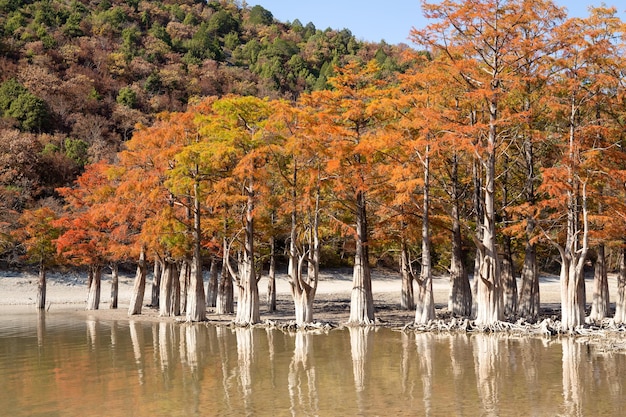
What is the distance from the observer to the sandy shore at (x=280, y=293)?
151 ft

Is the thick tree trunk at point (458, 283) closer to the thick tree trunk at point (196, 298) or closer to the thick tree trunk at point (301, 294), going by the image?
the thick tree trunk at point (301, 294)

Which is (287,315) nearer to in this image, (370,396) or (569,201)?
(569,201)

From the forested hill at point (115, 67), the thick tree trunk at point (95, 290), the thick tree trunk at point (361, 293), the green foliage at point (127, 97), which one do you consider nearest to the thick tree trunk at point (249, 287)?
the thick tree trunk at point (361, 293)

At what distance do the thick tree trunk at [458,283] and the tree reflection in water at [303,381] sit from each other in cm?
1210

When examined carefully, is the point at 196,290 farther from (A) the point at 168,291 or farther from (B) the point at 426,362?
(B) the point at 426,362

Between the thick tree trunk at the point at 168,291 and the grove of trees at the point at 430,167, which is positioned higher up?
the grove of trees at the point at 430,167

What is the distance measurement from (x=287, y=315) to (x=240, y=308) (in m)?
7.86

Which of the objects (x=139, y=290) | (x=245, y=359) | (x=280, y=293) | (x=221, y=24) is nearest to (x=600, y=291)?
(x=245, y=359)

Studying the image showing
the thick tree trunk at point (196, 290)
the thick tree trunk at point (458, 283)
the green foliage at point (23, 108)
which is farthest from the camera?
the green foliage at point (23, 108)

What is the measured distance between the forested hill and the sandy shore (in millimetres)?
7755

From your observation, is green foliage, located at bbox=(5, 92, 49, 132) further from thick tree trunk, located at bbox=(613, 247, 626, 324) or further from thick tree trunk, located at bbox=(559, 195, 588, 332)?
thick tree trunk, located at bbox=(559, 195, 588, 332)

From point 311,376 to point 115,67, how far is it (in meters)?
103

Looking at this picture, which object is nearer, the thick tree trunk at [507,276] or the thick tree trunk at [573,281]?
the thick tree trunk at [573,281]

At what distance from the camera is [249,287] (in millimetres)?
35000
